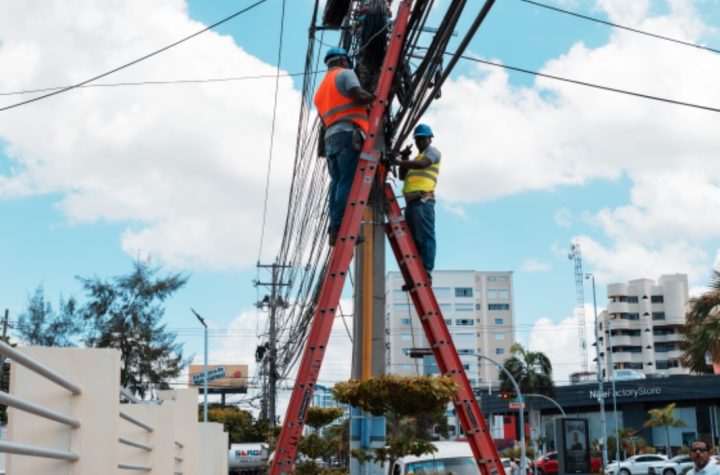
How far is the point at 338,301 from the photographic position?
8953mm

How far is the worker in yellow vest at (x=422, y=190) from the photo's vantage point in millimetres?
10141

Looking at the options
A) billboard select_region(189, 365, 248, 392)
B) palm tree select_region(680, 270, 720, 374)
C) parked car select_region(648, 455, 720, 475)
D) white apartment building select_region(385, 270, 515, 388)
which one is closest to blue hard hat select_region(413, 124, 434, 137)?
palm tree select_region(680, 270, 720, 374)

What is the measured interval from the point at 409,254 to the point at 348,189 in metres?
0.96

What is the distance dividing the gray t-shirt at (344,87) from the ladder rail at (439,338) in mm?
890

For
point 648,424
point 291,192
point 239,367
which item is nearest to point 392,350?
point 239,367

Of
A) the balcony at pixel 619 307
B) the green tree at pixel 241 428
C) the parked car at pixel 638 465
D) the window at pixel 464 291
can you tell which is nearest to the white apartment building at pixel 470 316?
the window at pixel 464 291

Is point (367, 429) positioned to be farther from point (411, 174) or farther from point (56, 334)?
point (56, 334)

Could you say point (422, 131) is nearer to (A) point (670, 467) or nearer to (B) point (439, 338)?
(B) point (439, 338)

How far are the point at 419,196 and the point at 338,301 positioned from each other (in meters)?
1.97

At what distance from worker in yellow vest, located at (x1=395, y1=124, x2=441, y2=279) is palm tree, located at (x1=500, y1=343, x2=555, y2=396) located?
59187 mm

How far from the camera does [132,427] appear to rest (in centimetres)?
738

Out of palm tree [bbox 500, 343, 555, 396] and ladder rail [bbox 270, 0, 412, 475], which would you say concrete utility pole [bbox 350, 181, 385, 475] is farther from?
palm tree [bbox 500, 343, 555, 396]

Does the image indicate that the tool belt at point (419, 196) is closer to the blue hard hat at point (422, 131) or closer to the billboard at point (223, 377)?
the blue hard hat at point (422, 131)

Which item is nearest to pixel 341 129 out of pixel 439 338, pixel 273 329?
pixel 439 338
